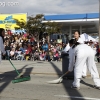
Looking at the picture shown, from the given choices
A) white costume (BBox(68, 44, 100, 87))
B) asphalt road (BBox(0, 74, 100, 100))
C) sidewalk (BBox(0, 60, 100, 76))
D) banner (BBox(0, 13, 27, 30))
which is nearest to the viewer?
asphalt road (BBox(0, 74, 100, 100))

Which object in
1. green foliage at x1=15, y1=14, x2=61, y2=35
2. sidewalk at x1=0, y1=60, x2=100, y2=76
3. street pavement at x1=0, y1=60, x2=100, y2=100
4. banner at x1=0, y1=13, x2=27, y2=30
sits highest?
banner at x1=0, y1=13, x2=27, y2=30

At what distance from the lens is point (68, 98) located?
7086 millimetres

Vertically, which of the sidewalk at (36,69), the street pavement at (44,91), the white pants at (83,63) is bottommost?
the street pavement at (44,91)

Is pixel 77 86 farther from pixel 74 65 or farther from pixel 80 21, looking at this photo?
pixel 80 21

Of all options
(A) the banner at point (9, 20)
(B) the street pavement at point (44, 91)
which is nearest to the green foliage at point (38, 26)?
(A) the banner at point (9, 20)

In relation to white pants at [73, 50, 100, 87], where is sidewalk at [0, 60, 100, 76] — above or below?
below

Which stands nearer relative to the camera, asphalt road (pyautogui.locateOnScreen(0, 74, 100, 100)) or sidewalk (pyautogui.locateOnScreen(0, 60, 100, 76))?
asphalt road (pyautogui.locateOnScreen(0, 74, 100, 100))

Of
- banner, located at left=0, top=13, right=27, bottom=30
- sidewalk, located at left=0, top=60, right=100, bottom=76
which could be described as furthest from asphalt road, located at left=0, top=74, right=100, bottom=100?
banner, located at left=0, top=13, right=27, bottom=30

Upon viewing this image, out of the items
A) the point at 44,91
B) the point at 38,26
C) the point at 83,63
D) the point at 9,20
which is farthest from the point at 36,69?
the point at 9,20

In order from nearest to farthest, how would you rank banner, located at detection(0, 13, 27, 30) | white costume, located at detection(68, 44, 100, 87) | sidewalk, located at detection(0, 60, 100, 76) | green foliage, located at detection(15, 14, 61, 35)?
white costume, located at detection(68, 44, 100, 87) → sidewalk, located at detection(0, 60, 100, 76) → green foliage, located at detection(15, 14, 61, 35) → banner, located at detection(0, 13, 27, 30)

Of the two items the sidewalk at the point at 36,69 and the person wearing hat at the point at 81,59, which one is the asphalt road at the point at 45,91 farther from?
the sidewalk at the point at 36,69

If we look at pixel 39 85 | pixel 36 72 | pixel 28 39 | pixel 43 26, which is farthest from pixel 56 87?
pixel 43 26

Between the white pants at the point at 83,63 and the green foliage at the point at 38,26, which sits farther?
the green foliage at the point at 38,26

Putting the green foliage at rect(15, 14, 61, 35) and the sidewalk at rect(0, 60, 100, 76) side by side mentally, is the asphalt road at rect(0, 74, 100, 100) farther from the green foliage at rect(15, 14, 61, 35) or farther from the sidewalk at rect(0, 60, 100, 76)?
the green foliage at rect(15, 14, 61, 35)
